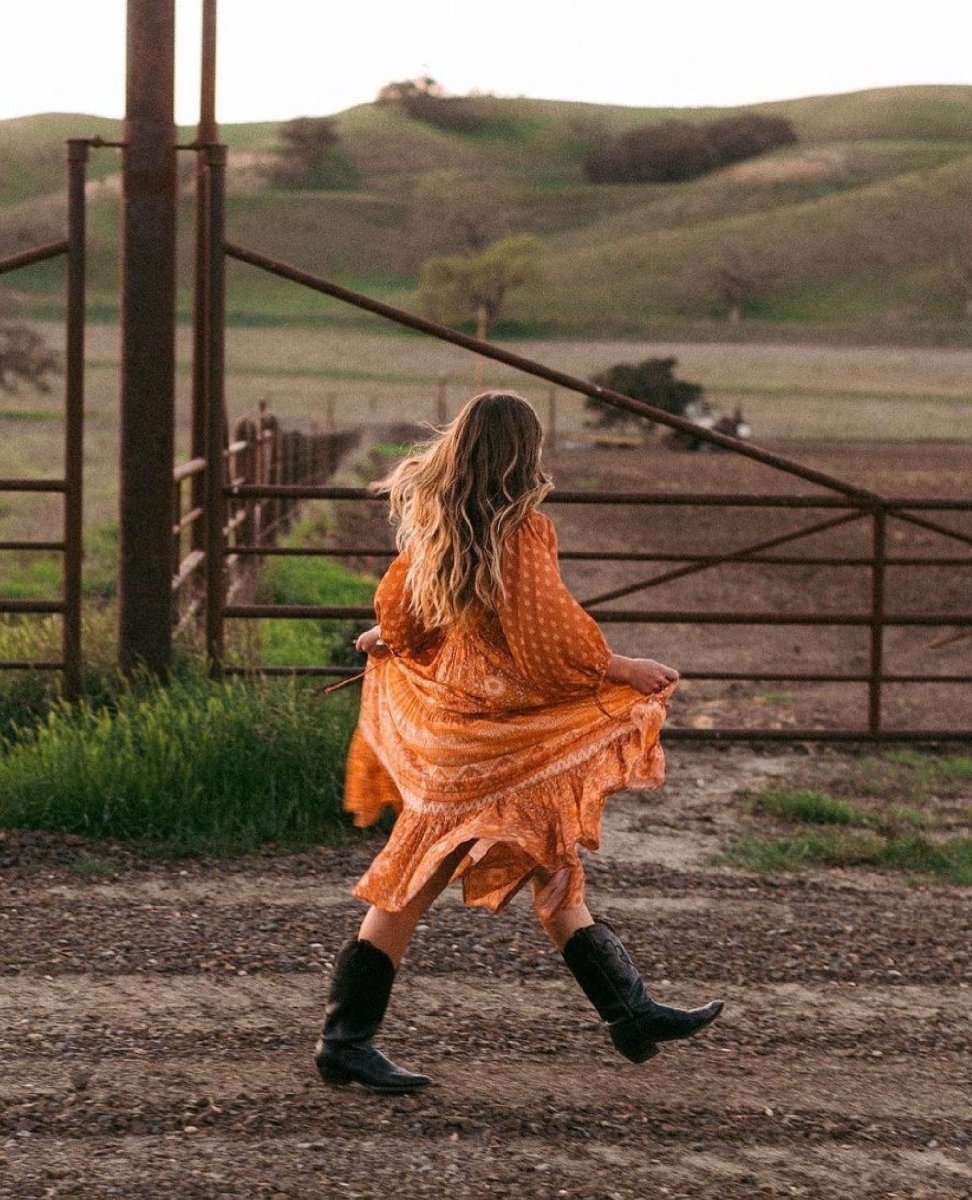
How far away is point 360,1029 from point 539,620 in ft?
3.15

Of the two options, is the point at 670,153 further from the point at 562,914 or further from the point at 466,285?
the point at 562,914

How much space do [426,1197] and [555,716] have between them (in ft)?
3.56

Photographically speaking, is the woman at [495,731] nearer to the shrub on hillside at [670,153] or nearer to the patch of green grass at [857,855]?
the patch of green grass at [857,855]

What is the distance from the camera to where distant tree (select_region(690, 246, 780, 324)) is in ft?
335

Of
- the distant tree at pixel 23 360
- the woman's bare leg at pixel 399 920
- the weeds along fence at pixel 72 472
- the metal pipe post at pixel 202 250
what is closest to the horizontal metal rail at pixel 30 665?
the weeds along fence at pixel 72 472

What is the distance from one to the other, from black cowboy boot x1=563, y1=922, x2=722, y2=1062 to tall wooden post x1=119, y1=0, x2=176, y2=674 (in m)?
3.48

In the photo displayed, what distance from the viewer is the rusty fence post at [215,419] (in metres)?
7.80

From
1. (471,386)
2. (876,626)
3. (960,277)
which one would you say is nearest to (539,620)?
(876,626)

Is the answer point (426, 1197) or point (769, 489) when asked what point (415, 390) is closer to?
point (769, 489)

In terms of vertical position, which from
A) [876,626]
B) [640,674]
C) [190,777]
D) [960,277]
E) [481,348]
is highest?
[960,277]

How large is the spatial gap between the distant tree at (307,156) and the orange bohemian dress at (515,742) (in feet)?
428

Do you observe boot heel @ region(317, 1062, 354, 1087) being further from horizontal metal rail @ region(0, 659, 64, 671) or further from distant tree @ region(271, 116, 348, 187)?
distant tree @ region(271, 116, 348, 187)

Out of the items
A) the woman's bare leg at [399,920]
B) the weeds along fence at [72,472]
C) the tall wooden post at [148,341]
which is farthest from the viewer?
the weeds along fence at [72,472]

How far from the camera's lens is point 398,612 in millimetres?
4367
